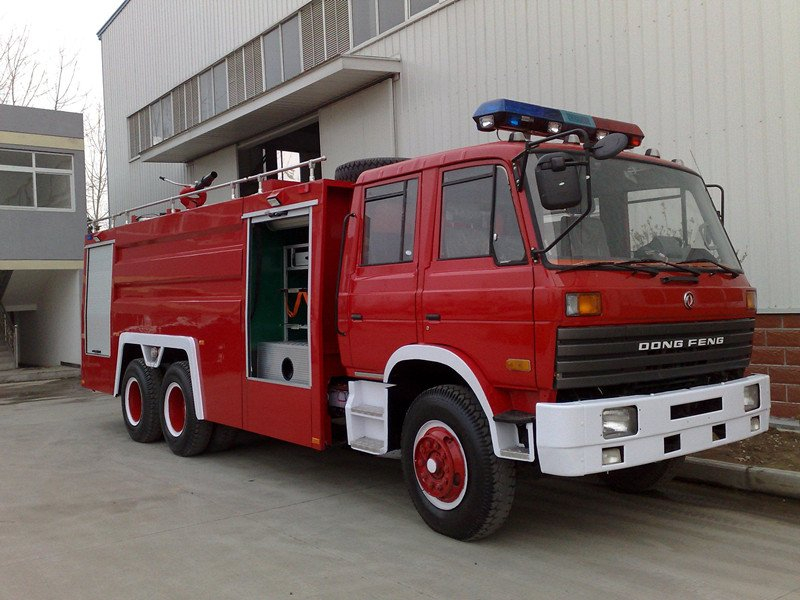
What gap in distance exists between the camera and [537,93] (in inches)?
395

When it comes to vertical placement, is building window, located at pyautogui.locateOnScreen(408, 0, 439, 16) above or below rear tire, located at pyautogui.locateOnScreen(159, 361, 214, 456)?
above

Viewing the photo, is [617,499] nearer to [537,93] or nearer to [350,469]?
[350,469]

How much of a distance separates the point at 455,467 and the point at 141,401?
16.7 ft

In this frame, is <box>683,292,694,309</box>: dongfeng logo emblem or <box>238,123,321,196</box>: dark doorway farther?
<box>238,123,321,196</box>: dark doorway

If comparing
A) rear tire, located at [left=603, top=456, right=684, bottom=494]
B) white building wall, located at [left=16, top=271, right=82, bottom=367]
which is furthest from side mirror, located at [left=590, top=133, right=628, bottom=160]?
white building wall, located at [left=16, top=271, right=82, bottom=367]

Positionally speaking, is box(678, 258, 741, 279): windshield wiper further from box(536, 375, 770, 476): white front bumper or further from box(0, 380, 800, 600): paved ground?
box(0, 380, 800, 600): paved ground

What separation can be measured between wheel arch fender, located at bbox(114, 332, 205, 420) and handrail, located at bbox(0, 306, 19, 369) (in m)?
12.5

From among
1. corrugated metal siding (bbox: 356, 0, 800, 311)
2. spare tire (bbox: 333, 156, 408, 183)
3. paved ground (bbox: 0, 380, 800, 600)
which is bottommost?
paved ground (bbox: 0, 380, 800, 600)

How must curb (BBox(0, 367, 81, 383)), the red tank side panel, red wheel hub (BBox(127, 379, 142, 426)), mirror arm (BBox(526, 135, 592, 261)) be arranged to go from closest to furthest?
1. mirror arm (BBox(526, 135, 592, 261))
2. the red tank side panel
3. red wheel hub (BBox(127, 379, 142, 426))
4. curb (BBox(0, 367, 81, 383))

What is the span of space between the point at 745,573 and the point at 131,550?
148 inches

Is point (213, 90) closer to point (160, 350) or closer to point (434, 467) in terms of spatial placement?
point (160, 350)

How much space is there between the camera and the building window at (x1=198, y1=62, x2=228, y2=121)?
17.8 metres

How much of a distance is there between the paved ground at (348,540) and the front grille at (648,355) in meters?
1.03

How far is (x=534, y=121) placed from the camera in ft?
17.6
